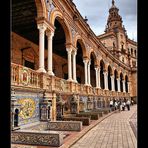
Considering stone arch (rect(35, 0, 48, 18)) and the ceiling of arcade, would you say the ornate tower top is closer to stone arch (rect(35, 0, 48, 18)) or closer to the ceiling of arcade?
Answer: the ceiling of arcade

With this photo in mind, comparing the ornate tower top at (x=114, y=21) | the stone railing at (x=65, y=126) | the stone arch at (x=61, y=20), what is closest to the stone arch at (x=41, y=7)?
the stone arch at (x=61, y=20)

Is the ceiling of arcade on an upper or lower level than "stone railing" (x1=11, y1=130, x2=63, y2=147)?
upper

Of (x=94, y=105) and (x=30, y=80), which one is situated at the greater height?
(x=30, y=80)

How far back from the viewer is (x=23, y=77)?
28.8ft

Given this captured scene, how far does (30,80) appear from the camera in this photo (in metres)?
9.54

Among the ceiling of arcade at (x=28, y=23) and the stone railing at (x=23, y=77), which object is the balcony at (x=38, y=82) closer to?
the stone railing at (x=23, y=77)

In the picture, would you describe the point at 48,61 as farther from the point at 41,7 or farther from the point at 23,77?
the point at 23,77

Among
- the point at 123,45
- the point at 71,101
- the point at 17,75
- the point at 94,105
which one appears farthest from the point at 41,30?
the point at 123,45

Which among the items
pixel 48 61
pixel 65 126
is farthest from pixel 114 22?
pixel 65 126

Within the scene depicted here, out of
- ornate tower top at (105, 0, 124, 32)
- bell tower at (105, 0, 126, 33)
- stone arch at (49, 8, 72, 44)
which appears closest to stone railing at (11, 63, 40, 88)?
stone arch at (49, 8, 72, 44)

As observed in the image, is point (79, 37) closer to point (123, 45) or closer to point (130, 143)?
point (130, 143)

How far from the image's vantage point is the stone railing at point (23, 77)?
26.8 ft

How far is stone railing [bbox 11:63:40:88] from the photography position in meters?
8.16
